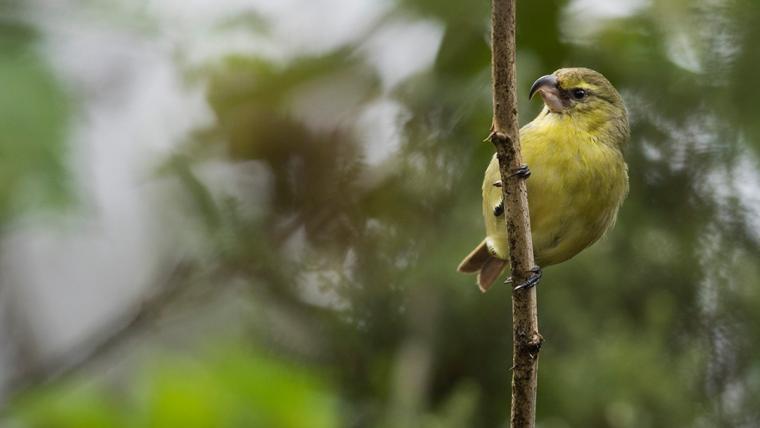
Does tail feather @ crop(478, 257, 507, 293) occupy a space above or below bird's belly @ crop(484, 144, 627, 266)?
above

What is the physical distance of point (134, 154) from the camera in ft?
13.2

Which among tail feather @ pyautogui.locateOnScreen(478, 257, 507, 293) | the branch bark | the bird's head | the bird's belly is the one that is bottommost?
the branch bark

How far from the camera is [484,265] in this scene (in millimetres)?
3385

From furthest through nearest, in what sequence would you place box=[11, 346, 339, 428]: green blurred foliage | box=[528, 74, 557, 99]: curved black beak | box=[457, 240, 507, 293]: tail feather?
box=[457, 240, 507, 293]: tail feather < box=[528, 74, 557, 99]: curved black beak < box=[11, 346, 339, 428]: green blurred foliage

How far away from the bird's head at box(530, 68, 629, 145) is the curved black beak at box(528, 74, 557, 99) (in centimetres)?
4

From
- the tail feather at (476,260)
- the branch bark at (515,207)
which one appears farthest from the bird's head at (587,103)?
the branch bark at (515,207)

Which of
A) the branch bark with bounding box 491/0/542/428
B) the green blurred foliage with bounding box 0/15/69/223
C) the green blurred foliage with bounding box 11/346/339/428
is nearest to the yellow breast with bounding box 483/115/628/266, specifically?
the green blurred foliage with bounding box 11/346/339/428

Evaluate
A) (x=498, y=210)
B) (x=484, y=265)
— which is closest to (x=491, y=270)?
(x=484, y=265)

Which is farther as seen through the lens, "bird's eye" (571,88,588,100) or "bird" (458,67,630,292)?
"bird's eye" (571,88,588,100)

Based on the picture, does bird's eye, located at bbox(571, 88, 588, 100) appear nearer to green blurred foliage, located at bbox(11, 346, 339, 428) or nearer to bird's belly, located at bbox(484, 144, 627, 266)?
bird's belly, located at bbox(484, 144, 627, 266)

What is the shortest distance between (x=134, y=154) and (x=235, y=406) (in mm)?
1605

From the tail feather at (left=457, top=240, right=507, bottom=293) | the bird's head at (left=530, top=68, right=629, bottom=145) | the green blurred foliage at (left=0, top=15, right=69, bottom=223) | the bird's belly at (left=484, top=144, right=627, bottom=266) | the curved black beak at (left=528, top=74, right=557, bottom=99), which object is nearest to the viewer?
the curved black beak at (left=528, top=74, right=557, bottom=99)

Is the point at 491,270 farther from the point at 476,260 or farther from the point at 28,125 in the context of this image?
the point at 28,125

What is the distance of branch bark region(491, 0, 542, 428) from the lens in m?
1.72
